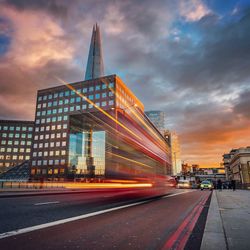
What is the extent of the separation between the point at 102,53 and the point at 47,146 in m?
83.9

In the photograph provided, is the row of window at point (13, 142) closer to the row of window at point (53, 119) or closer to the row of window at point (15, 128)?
the row of window at point (15, 128)

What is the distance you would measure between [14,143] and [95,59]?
244 feet

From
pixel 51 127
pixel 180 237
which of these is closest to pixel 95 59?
→ pixel 51 127

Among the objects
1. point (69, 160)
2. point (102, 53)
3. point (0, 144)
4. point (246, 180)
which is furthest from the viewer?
point (102, 53)

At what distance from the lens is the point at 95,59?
145 meters

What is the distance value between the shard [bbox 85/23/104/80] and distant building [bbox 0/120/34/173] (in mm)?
53568

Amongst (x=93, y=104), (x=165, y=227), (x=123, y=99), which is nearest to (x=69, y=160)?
(x=93, y=104)

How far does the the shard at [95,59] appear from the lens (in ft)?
448

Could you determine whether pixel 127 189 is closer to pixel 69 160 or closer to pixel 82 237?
pixel 82 237

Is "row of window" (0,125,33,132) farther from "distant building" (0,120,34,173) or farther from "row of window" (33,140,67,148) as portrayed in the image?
"row of window" (33,140,67,148)

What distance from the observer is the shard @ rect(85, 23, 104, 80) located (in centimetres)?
13666

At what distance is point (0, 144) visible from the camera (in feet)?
454

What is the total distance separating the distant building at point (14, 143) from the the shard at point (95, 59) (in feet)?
176

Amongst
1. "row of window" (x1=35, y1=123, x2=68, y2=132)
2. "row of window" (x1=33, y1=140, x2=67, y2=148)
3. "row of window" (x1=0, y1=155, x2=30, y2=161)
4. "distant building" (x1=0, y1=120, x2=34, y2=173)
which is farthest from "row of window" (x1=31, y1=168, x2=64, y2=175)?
"distant building" (x1=0, y1=120, x2=34, y2=173)
